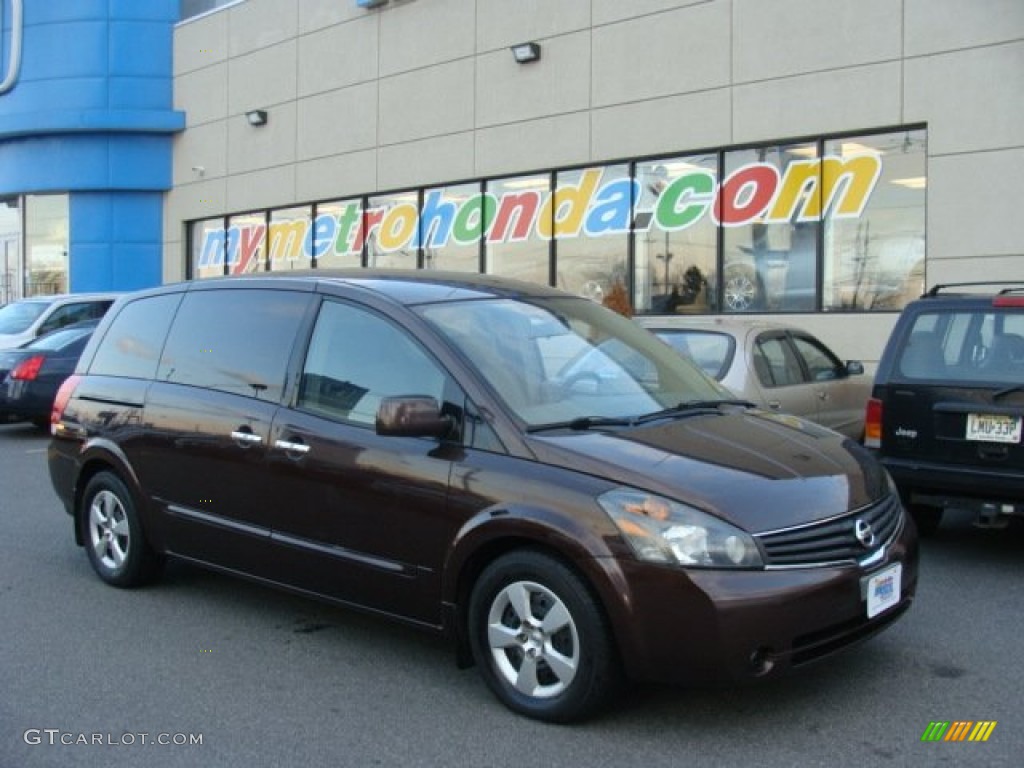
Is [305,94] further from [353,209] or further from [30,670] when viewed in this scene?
[30,670]

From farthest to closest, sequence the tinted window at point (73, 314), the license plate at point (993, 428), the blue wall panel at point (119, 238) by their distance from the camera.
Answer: the blue wall panel at point (119, 238) < the tinted window at point (73, 314) < the license plate at point (993, 428)

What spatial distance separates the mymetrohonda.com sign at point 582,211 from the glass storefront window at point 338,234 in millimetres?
19

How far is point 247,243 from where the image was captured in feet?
72.1

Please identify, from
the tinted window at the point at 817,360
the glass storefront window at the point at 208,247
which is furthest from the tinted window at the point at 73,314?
the tinted window at the point at 817,360

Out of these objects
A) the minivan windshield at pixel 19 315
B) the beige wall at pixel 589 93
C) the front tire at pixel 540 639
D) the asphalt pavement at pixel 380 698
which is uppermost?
the beige wall at pixel 589 93

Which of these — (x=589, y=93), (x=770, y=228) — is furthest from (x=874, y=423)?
(x=589, y=93)

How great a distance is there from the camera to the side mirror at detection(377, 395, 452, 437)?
14.1 feet

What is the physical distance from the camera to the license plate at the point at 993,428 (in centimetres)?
633

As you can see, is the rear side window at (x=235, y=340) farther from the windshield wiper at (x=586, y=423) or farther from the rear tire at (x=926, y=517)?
the rear tire at (x=926, y=517)

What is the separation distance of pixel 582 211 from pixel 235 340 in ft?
36.5

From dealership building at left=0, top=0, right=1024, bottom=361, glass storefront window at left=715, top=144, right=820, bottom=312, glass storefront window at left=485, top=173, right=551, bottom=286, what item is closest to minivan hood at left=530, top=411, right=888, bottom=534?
dealership building at left=0, top=0, right=1024, bottom=361

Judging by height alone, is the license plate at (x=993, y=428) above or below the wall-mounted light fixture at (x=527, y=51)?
below

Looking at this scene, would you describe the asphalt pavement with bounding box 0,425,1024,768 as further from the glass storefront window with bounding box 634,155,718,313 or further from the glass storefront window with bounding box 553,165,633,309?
the glass storefront window with bounding box 553,165,633,309

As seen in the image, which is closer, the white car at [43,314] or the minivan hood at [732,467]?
the minivan hood at [732,467]
